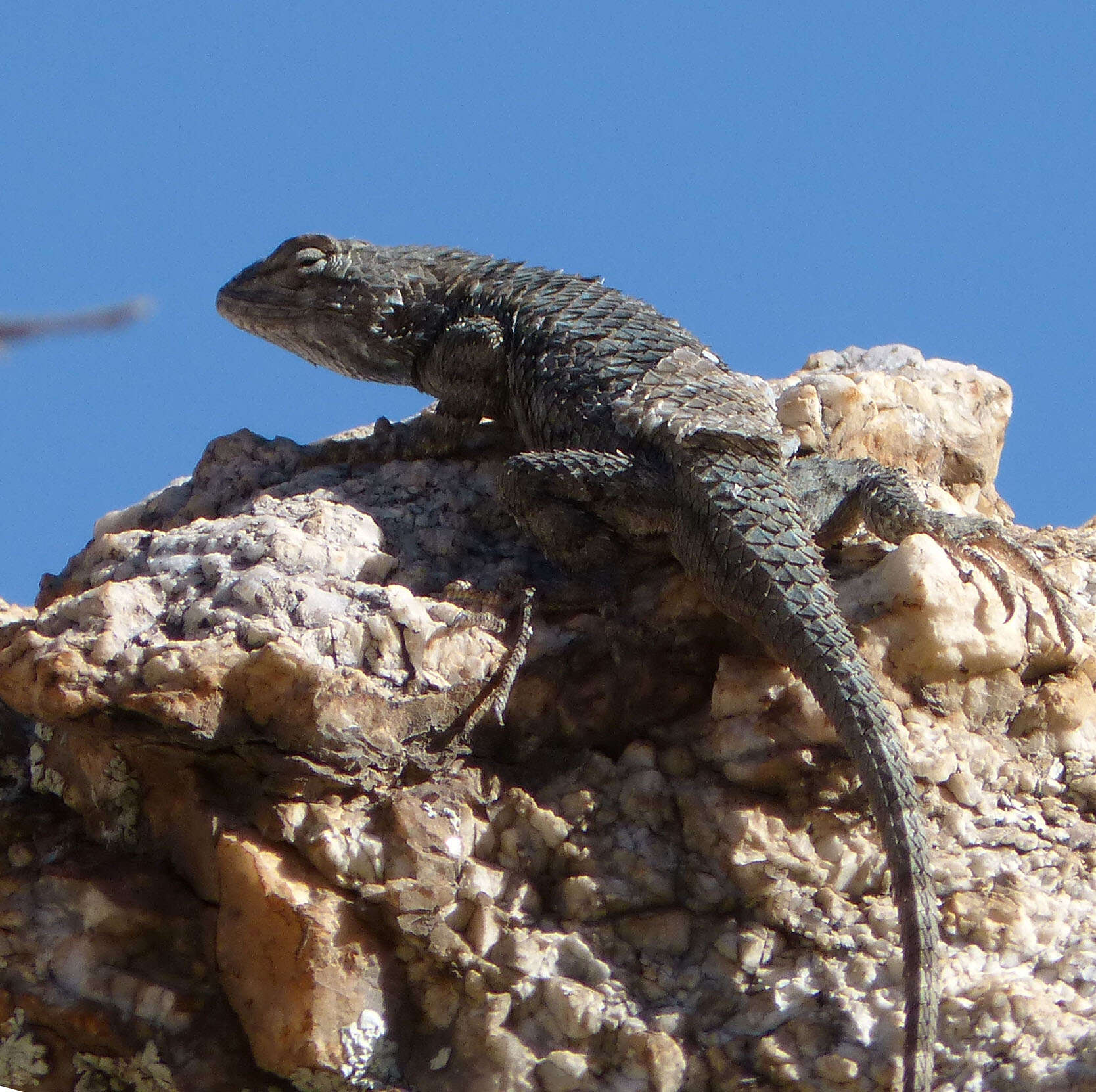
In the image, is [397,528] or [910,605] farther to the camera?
[397,528]

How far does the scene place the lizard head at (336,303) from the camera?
5.15 metres

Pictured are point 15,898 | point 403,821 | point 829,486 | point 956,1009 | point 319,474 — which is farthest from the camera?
point 319,474

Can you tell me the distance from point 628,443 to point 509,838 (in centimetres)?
128

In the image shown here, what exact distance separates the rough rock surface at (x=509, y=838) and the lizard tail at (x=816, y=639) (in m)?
0.19

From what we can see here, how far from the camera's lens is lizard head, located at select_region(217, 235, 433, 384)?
5152 millimetres

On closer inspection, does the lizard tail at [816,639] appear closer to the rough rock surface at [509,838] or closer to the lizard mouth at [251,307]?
the rough rock surface at [509,838]

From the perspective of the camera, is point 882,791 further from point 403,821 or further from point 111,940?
point 111,940

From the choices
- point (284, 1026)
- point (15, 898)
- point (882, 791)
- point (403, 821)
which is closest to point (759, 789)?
point (882, 791)

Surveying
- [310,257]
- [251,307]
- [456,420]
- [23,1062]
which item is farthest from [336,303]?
[23,1062]

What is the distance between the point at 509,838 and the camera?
10.9 ft

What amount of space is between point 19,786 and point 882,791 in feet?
8.51

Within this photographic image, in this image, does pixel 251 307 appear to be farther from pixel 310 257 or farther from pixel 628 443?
pixel 628 443

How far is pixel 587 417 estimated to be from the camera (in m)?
4.05

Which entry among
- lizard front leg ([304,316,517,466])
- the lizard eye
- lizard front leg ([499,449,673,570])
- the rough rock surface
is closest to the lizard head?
the lizard eye
